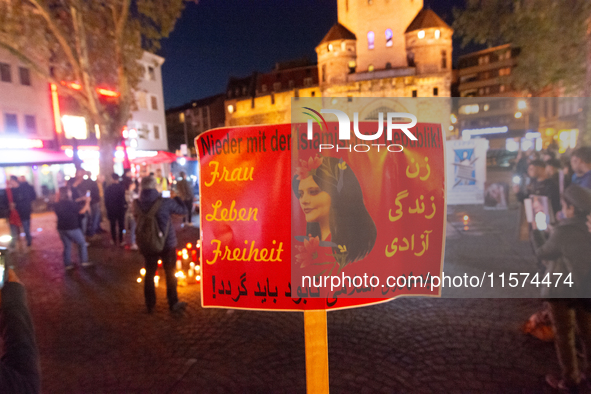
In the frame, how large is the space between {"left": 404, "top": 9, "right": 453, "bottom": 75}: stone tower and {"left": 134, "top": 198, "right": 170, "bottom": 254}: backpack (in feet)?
149

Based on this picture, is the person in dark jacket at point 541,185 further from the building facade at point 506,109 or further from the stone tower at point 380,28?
the stone tower at point 380,28

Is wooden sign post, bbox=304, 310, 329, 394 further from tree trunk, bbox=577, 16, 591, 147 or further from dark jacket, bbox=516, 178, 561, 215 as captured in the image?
tree trunk, bbox=577, 16, 591, 147

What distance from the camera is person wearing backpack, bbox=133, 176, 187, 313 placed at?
16.5ft

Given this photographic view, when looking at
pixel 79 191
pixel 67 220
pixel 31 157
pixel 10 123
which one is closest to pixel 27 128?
pixel 10 123

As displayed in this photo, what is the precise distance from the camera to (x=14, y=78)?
21.0 meters

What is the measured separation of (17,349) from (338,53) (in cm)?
4992

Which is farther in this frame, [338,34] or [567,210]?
[338,34]

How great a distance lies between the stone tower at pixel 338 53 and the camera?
47.0m

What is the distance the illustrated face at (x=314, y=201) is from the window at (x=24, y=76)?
25.9 m

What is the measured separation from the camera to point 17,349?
1703 mm

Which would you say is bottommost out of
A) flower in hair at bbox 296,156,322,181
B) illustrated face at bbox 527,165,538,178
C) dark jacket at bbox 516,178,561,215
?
dark jacket at bbox 516,178,561,215

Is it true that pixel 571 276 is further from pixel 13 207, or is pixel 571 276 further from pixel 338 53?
pixel 338 53

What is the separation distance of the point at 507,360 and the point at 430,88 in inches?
1773

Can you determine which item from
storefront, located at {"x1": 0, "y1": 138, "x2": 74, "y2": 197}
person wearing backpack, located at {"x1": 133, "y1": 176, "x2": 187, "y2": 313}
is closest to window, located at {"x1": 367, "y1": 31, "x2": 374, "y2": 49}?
storefront, located at {"x1": 0, "y1": 138, "x2": 74, "y2": 197}
